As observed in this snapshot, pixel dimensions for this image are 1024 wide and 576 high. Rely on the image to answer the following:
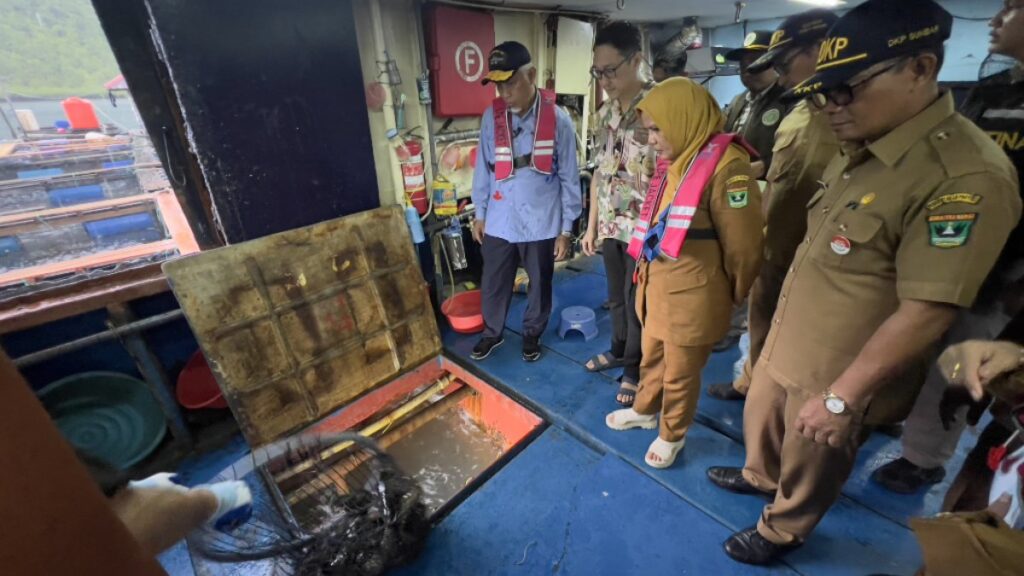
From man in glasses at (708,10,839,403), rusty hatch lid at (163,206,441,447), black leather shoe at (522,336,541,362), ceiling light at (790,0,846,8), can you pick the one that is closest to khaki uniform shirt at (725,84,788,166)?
man in glasses at (708,10,839,403)

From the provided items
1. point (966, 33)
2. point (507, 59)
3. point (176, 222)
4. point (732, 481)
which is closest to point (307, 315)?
point (176, 222)

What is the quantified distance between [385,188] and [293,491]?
6.33 ft

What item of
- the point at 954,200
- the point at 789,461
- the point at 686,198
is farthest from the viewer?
the point at 686,198

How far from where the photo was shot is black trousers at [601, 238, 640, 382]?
7.68ft

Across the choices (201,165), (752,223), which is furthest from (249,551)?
(752,223)

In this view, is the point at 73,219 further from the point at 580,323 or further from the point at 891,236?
the point at 891,236

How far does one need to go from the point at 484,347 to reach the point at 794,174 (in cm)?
202

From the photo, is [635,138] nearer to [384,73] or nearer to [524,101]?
[524,101]

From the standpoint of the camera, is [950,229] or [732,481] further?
[732,481]

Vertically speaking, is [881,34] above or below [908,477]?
above

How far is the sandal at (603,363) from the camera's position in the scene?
267 centimetres

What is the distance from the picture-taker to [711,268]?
155cm

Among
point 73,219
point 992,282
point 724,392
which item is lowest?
point 724,392

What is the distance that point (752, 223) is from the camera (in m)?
1.43
